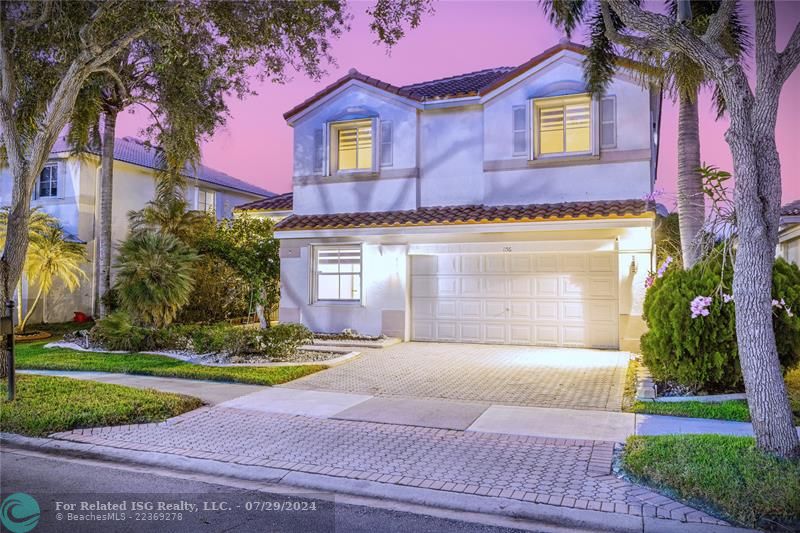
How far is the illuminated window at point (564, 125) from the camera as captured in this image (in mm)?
14359

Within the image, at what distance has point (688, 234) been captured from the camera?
415 inches

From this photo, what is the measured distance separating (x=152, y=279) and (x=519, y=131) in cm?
998

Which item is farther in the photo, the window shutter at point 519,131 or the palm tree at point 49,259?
the palm tree at point 49,259

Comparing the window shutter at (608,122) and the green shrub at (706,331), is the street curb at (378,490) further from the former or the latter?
the window shutter at (608,122)

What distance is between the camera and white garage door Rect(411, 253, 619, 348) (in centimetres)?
1374

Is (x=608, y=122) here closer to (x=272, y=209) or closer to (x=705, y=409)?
(x=705, y=409)

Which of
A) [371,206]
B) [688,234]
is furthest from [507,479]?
[371,206]

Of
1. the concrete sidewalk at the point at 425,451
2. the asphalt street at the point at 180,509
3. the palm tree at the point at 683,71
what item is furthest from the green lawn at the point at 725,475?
the palm tree at the point at 683,71

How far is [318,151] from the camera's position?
1695 centimetres


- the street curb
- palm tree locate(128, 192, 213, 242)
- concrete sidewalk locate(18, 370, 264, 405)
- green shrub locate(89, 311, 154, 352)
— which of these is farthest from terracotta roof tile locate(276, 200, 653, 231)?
the street curb

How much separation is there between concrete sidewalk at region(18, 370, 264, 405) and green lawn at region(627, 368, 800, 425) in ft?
19.3

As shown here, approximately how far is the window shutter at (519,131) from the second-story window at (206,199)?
50.7 ft

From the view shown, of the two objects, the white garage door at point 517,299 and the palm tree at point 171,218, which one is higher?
the palm tree at point 171,218

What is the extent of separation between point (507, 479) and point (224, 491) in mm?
2578
